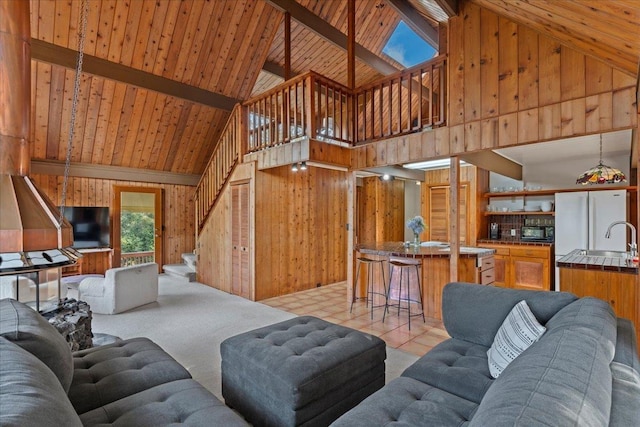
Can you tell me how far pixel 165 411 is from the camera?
145 centimetres

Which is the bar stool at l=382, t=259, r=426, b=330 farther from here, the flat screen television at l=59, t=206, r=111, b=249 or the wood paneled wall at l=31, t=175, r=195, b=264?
the flat screen television at l=59, t=206, r=111, b=249

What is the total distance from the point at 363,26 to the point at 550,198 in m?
5.14

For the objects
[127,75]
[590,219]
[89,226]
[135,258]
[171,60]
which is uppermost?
[171,60]

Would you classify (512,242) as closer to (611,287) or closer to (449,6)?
(611,287)

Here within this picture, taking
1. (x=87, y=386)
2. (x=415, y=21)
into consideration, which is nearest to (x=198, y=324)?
(x=87, y=386)

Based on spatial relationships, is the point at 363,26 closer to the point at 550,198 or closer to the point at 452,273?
the point at 550,198

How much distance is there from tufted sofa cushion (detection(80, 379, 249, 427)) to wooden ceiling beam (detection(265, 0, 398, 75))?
5659mm

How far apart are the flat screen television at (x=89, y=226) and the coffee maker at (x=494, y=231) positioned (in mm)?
7869

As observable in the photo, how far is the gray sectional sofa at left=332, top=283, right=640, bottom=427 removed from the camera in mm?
812

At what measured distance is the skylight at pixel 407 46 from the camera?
743 centimetres

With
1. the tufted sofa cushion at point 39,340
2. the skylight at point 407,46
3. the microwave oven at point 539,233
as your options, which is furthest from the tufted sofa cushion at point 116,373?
the skylight at point 407,46

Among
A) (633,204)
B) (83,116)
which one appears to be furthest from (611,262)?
(83,116)

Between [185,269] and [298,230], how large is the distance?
112 inches

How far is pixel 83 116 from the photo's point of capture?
562 centimetres
